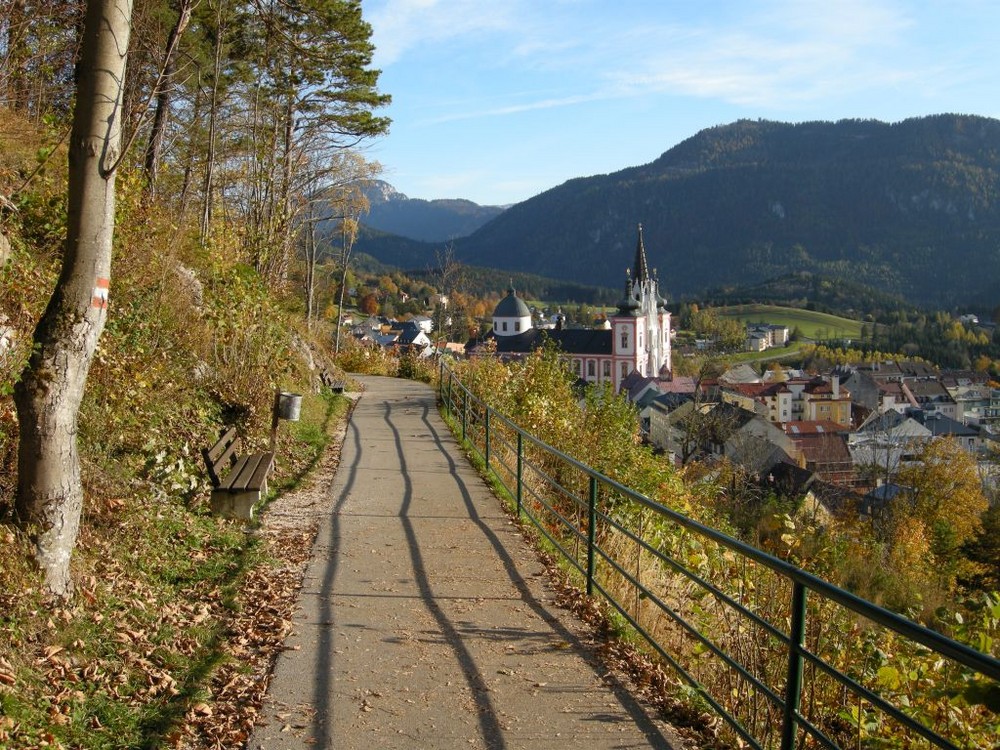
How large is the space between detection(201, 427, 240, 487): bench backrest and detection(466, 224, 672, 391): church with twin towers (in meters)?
89.0

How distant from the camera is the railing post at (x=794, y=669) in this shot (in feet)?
11.0

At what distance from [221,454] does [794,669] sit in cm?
653

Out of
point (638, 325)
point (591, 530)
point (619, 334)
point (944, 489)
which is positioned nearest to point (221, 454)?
point (591, 530)

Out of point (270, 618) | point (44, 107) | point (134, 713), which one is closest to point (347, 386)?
point (44, 107)

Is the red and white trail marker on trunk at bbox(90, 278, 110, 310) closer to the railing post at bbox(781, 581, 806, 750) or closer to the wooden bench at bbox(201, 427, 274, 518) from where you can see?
the wooden bench at bbox(201, 427, 274, 518)

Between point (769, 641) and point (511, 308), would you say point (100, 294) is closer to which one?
point (769, 641)

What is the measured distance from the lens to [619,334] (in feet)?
338

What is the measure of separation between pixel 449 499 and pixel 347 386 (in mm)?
12878

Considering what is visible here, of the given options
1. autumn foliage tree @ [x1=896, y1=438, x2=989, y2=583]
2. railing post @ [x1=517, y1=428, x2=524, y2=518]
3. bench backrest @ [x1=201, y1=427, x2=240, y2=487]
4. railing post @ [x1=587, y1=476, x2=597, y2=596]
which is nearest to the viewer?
railing post @ [x1=587, y1=476, x2=597, y2=596]

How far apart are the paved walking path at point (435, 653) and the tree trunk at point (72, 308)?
5.21 feet

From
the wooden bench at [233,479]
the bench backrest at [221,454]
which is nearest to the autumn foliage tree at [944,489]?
the bench backrest at [221,454]

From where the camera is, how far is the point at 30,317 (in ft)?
22.3

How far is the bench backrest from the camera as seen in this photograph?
7945mm

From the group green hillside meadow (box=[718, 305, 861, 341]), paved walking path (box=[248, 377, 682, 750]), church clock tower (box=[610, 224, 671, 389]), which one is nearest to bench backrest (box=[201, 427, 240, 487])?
paved walking path (box=[248, 377, 682, 750])
